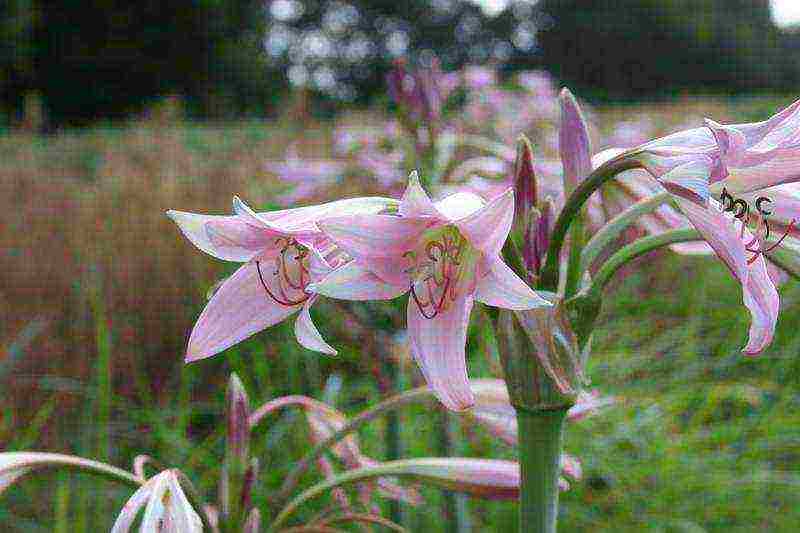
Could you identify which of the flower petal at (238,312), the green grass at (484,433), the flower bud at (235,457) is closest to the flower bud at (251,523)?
the flower bud at (235,457)

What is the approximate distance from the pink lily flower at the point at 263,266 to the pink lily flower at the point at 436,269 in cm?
5

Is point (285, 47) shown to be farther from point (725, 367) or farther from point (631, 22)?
point (725, 367)

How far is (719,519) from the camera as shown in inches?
94.4

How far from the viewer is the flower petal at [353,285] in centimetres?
75

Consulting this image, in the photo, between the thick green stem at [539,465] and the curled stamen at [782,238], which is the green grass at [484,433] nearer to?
the thick green stem at [539,465]

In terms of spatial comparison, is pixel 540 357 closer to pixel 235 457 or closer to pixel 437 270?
pixel 437 270

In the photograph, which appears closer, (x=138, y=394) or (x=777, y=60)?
(x=138, y=394)

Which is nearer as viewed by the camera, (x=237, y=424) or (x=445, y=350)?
(x=445, y=350)

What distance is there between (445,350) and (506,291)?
0.28 feet

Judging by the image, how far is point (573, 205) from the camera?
0.82 metres

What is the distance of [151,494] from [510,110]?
139 inches

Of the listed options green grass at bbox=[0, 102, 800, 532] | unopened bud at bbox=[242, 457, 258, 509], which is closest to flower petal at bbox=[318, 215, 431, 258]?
unopened bud at bbox=[242, 457, 258, 509]

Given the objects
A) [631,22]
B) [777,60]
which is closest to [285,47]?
[631,22]

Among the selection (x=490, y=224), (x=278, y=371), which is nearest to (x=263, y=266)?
(x=490, y=224)
